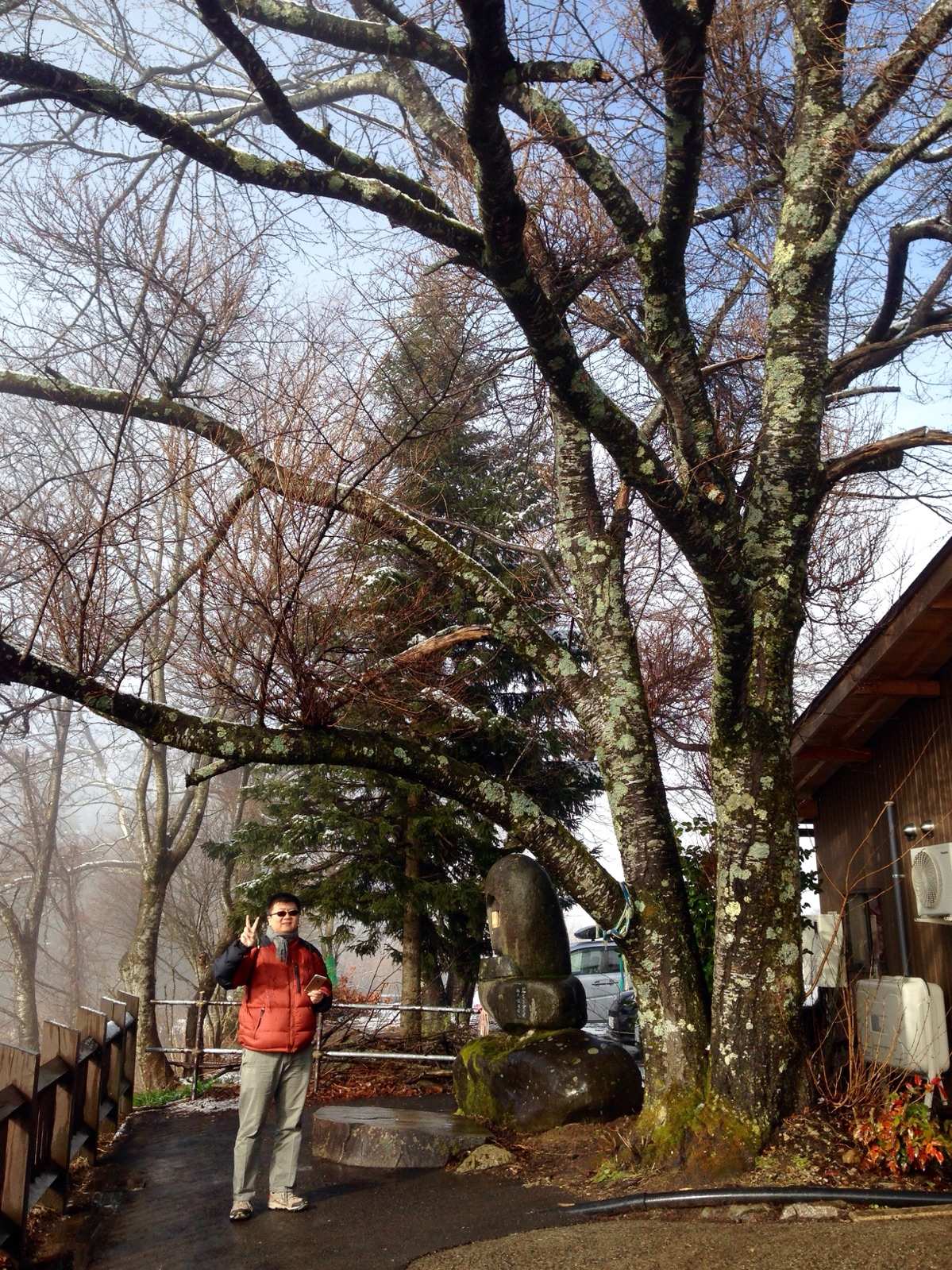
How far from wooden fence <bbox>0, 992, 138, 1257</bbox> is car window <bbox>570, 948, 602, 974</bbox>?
13.1 meters

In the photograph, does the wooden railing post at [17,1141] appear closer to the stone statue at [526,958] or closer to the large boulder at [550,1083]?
the large boulder at [550,1083]

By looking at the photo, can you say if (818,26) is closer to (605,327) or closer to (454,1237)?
(605,327)

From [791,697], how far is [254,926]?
3923 mm

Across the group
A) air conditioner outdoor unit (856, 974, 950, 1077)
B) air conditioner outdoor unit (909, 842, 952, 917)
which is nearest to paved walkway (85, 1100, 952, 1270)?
air conditioner outdoor unit (856, 974, 950, 1077)

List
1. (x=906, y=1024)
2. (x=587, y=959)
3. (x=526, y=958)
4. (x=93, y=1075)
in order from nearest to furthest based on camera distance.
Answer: (x=93, y=1075) → (x=906, y=1024) → (x=526, y=958) → (x=587, y=959)

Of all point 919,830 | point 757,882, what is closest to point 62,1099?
point 757,882

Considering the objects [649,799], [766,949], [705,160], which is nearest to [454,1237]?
[766,949]

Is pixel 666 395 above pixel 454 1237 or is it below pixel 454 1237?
above

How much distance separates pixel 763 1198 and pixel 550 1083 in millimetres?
2799

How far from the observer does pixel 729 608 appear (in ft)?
21.6

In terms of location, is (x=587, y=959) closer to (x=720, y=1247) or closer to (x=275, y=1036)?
(x=275, y=1036)

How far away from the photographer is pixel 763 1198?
5766 mm

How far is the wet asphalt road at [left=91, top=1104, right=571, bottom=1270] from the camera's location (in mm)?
5523

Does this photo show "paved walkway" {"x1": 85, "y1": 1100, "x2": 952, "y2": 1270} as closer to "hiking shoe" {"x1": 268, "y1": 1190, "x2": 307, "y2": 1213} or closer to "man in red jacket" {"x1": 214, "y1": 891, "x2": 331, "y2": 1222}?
"hiking shoe" {"x1": 268, "y1": 1190, "x2": 307, "y2": 1213}
